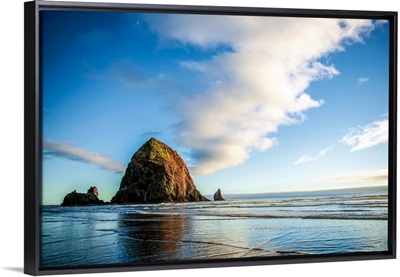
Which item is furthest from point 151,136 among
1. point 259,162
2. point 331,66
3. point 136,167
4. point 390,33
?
point 390,33

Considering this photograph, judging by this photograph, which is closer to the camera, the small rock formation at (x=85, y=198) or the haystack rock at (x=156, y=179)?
the small rock formation at (x=85, y=198)

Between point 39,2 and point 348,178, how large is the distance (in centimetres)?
378

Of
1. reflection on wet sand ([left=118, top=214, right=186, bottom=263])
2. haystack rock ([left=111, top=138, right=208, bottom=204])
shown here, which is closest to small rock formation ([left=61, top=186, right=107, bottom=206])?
haystack rock ([left=111, top=138, right=208, bottom=204])

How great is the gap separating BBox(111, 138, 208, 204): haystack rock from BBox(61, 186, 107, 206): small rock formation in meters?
0.20

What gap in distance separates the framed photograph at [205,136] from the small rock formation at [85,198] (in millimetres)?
13

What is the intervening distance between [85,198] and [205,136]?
1.37 metres

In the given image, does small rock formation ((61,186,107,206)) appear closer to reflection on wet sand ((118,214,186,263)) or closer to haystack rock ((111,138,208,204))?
haystack rock ((111,138,208,204))

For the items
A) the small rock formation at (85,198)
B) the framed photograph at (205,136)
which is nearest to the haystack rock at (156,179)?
the framed photograph at (205,136)

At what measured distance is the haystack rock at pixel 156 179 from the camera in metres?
10.3

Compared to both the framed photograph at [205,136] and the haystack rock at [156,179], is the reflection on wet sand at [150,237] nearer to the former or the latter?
the framed photograph at [205,136]

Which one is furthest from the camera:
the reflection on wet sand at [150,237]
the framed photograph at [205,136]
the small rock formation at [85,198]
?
the reflection on wet sand at [150,237]

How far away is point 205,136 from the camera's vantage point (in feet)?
34.2

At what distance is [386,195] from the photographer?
1117 cm

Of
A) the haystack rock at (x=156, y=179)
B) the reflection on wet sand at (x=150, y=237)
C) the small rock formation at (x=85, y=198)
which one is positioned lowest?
the reflection on wet sand at (x=150, y=237)
